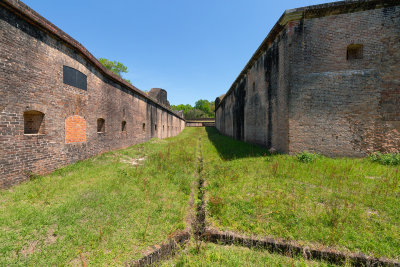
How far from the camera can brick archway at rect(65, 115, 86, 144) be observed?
561 cm

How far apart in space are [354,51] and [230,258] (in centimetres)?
938

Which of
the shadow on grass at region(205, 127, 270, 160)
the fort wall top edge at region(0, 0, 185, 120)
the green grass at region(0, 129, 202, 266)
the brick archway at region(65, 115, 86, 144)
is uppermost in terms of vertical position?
the fort wall top edge at region(0, 0, 185, 120)

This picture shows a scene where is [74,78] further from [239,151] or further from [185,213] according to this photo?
[239,151]

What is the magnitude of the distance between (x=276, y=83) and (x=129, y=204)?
26.1 ft

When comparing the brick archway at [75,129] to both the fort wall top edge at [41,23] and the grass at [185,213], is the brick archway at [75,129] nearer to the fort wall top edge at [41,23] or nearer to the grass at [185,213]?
the grass at [185,213]

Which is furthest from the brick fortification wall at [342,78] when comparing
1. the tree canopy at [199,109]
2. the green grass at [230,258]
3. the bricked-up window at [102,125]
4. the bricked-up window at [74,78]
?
the tree canopy at [199,109]

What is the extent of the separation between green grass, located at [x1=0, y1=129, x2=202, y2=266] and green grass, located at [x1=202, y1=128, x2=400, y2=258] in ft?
3.56

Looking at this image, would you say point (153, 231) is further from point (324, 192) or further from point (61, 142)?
point (61, 142)

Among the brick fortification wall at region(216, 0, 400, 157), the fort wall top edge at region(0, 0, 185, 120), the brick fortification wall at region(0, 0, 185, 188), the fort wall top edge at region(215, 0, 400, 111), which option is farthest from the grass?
the fort wall top edge at region(215, 0, 400, 111)

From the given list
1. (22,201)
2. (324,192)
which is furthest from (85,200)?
(324,192)

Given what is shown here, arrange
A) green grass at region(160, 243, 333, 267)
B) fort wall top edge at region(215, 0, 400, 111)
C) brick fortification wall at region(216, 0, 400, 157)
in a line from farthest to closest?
brick fortification wall at region(216, 0, 400, 157) → fort wall top edge at region(215, 0, 400, 111) → green grass at region(160, 243, 333, 267)

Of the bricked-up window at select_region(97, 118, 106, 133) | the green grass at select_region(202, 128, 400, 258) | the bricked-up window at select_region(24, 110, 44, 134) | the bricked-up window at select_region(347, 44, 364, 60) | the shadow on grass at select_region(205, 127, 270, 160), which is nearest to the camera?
the green grass at select_region(202, 128, 400, 258)

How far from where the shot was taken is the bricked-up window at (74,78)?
552 cm

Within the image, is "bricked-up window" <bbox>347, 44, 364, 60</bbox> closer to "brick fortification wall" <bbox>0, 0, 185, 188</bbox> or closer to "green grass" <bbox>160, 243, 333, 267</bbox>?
"green grass" <bbox>160, 243, 333, 267</bbox>
